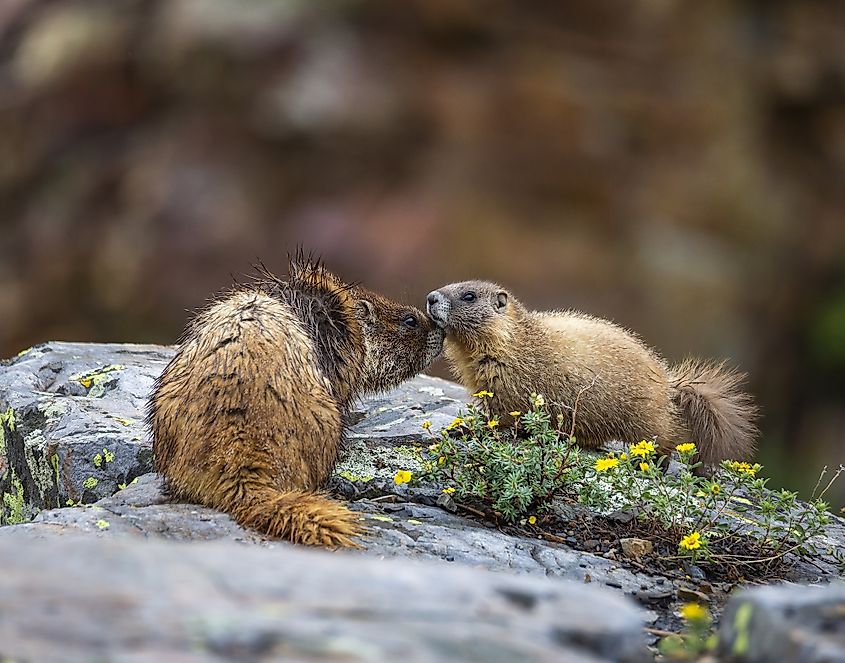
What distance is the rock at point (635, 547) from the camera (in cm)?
566

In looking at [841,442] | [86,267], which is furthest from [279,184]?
[841,442]

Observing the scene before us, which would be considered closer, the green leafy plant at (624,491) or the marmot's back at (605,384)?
the green leafy plant at (624,491)

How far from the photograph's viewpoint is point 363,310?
714cm

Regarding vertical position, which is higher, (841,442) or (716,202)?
(716,202)

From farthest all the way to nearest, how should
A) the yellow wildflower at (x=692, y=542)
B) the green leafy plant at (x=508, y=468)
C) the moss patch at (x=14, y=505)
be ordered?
the moss patch at (x=14, y=505), the green leafy plant at (x=508, y=468), the yellow wildflower at (x=692, y=542)

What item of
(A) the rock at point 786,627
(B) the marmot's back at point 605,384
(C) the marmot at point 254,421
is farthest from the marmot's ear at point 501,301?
(A) the rock at point 786,627

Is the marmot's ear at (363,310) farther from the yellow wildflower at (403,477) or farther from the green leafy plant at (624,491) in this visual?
the yellow wildflower at (403,477)

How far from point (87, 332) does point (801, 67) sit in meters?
12.0

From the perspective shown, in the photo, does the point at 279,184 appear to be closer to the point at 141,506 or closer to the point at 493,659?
the point at 141,506

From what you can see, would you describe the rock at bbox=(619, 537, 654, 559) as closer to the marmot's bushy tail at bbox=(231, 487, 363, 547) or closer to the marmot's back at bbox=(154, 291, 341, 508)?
the marmot's bushy tail at bbox=(231, 487, 363, 547)

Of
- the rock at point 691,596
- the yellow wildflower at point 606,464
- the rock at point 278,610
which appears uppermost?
the rock at point 278,610

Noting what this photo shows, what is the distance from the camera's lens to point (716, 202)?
1695cm

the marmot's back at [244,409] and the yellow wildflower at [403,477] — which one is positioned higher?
the marmot's back at [244,409]

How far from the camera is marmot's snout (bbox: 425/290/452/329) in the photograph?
7.77 m
